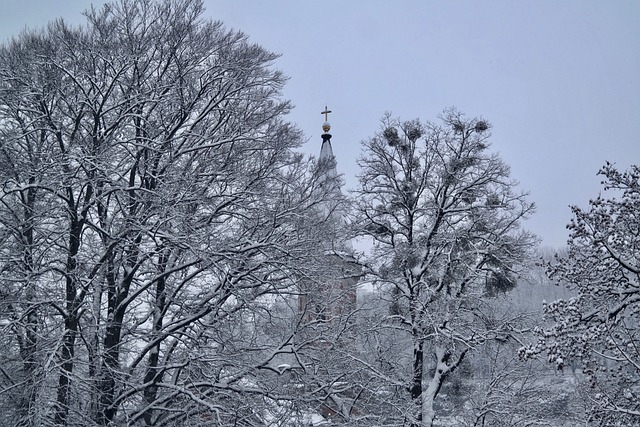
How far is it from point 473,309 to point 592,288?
6199 mm

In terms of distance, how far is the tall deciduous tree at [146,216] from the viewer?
9.27 meters

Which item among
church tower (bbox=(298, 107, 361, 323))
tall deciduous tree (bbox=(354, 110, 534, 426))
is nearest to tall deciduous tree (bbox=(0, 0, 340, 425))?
church tower (bbox=(298, 107, 361, 323))

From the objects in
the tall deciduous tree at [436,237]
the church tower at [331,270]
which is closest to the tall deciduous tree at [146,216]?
the church tower at [331,270]

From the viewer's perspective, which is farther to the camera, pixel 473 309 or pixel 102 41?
pixel 473 309

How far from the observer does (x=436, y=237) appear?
13.8 meters

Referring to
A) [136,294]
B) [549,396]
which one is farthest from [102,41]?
[549,396]

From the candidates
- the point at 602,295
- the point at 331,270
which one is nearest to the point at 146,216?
the point at 331,270

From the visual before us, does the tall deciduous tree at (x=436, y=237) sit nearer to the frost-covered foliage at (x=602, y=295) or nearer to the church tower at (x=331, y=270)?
the church tower at (x=331, y=270)

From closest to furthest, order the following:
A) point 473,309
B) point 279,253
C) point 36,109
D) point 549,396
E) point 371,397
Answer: point 36,109, point 279,253, point 371,397, point 473,309, point 549,396

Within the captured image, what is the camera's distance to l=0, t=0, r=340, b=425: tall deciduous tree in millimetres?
9266

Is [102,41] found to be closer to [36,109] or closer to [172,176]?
[36,109]

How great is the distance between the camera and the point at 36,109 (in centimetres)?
972

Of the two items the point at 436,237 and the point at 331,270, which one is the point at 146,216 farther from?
the point at 436,237

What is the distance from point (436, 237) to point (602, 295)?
6641mm
